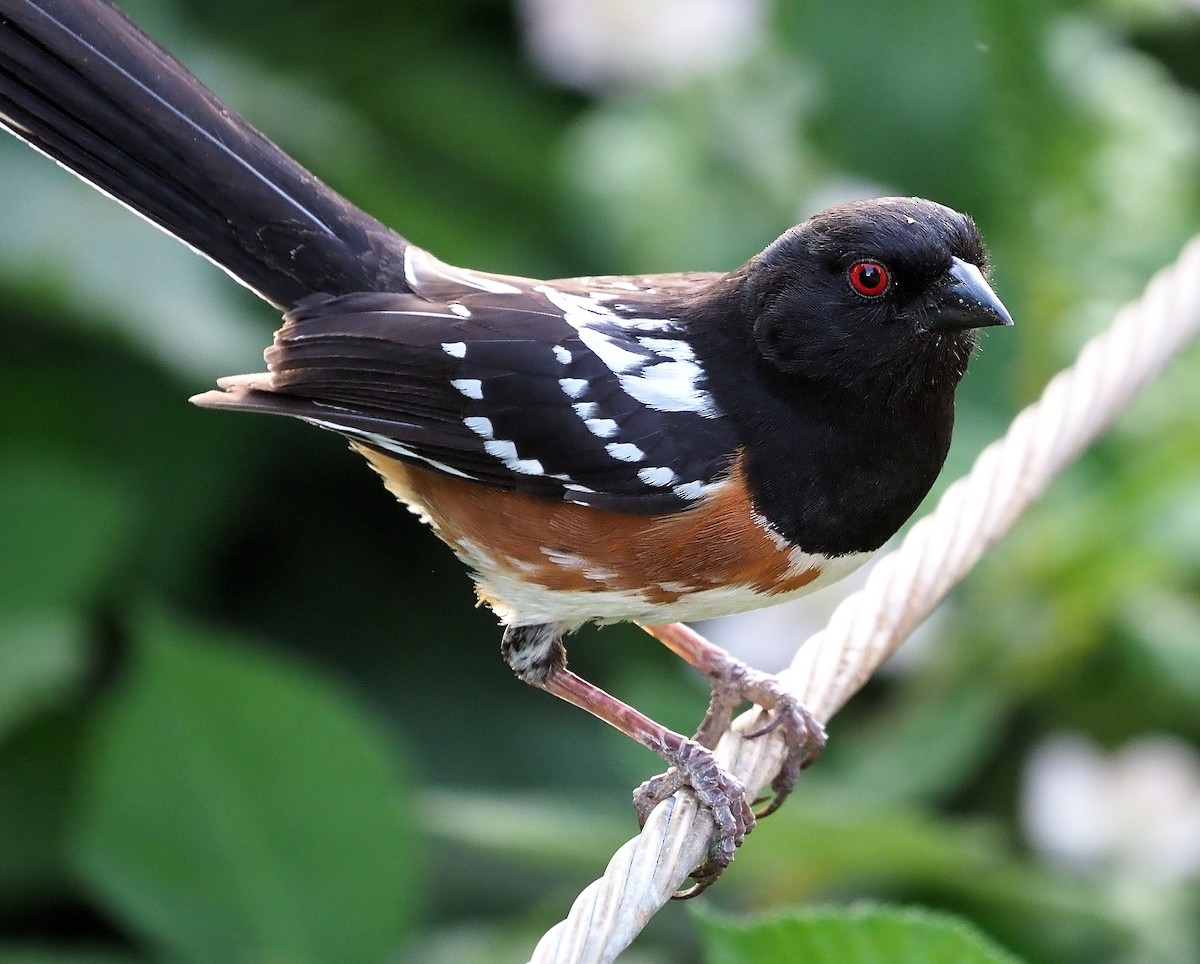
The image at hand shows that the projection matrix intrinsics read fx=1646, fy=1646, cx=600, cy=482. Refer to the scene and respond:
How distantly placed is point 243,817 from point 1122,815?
5.76 feet

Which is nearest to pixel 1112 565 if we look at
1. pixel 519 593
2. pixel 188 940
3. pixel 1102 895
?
pixel 1102 895

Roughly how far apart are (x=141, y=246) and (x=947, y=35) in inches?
76.1

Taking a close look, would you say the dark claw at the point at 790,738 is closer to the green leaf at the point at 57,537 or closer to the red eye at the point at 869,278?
the red eye at the point at 869,278

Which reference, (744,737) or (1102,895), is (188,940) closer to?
(744,737)

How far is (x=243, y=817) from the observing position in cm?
313

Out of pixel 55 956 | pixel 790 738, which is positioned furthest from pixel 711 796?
pixel 55 956

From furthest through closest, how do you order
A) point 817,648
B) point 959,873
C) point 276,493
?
point 276,493
point 959,873
point 817,648

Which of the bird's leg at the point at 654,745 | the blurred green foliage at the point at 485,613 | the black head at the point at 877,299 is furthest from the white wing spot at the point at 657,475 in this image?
the blurred green foliage at the point at 485,613

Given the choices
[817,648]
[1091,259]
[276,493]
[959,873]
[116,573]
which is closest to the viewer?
[817,648]

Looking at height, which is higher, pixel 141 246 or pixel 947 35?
pixel 947 35

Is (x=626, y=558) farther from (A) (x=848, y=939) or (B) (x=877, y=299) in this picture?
(A) (x=848, y=939)

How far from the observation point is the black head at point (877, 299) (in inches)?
88.0

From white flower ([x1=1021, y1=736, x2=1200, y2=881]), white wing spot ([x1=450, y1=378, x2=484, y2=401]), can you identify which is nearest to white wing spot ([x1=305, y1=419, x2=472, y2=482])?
white wing spot ([x1=450, y1=378, x2=484, y2=401])

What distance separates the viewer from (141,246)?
395cm
